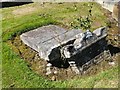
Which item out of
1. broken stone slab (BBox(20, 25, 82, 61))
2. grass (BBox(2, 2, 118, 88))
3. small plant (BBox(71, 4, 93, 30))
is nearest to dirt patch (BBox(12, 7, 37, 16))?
grass (BBox(2, 2, 118, 88))

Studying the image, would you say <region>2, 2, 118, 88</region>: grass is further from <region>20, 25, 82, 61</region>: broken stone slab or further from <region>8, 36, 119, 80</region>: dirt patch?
<region>20, 25, 82, 61</region>: broken stone slab

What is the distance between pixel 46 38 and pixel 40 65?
121 cm

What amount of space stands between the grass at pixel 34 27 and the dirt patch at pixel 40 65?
0.20m

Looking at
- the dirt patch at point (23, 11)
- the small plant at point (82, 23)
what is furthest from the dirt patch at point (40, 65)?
the dirt patch at point (23, 11)

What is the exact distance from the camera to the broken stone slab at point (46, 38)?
10.2 meters

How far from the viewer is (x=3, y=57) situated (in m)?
10.7

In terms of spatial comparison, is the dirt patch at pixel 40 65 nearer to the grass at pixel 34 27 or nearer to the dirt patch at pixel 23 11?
the grass at pixel 34 27

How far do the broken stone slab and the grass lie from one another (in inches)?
22.9

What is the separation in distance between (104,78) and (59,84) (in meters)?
1.44

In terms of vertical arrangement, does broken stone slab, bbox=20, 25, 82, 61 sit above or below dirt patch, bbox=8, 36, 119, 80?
A: above

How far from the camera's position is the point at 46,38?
1112 centimetres

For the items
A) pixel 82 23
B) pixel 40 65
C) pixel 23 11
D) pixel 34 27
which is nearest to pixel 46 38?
pixel 40 65

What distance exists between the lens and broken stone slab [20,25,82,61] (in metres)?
10.2

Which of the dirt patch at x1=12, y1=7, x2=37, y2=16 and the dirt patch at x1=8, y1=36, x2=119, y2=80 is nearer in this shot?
the dirt patch at x1=8, y1=36, x2=119, y2=80
